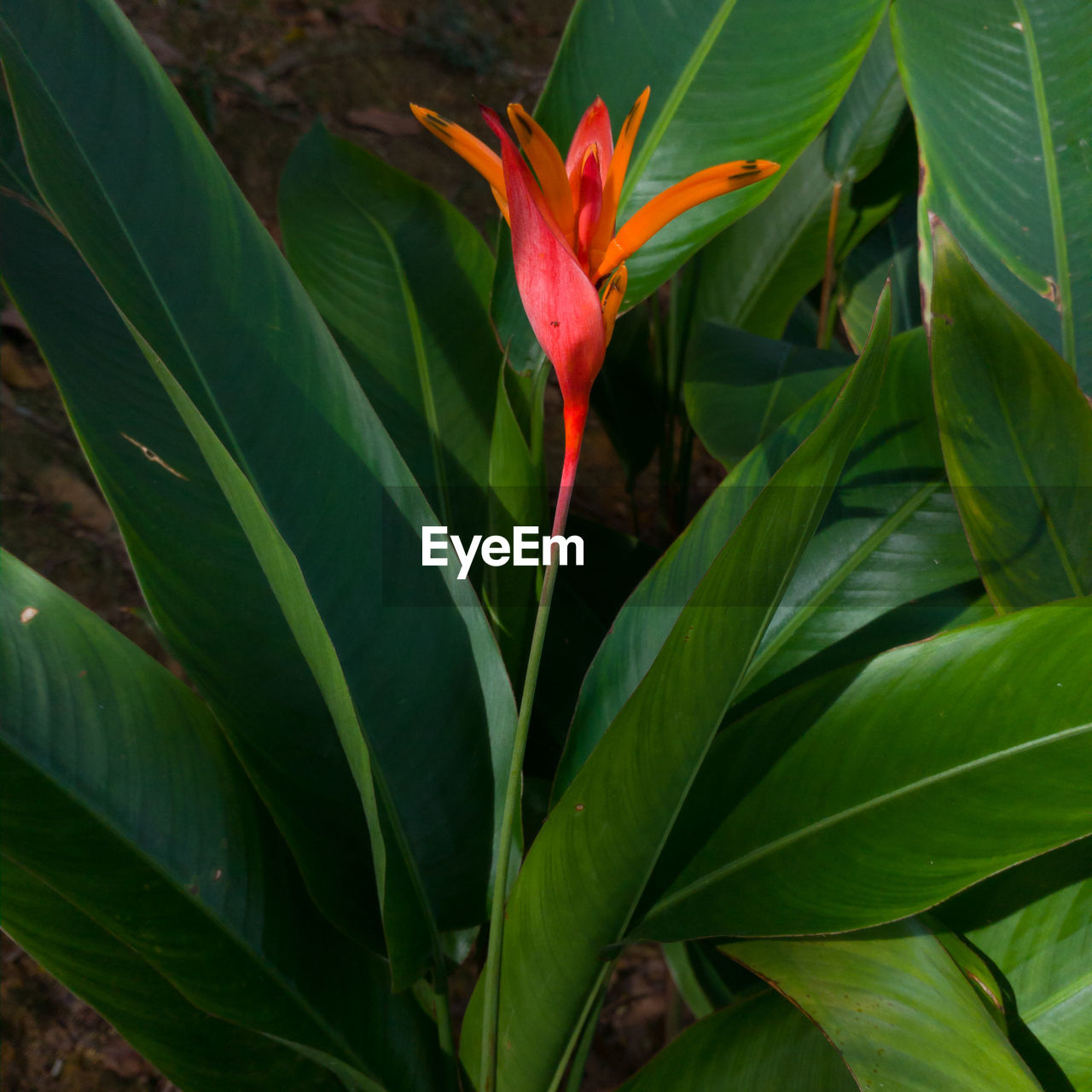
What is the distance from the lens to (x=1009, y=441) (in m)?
0.56

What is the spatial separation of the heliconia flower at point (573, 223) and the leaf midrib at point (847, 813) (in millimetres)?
224

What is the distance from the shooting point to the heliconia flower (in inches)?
13.8

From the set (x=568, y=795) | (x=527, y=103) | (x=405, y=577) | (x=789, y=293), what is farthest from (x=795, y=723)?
(x=527, y=103)

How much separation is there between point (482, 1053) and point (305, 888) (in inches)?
6.2

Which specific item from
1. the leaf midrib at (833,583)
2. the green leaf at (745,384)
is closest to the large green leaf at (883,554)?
the leaf midrib at (833,583)

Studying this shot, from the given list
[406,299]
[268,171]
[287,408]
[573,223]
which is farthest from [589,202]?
[268,171]

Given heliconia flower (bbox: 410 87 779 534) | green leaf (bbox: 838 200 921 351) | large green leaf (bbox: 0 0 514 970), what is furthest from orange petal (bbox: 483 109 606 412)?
green leaf (bbox: 838 200 921 351)

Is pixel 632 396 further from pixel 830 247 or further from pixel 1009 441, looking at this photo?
pixel 1009 441

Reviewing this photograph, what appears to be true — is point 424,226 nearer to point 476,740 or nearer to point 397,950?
point 476,740

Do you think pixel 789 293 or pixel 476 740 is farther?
pixel 789 293

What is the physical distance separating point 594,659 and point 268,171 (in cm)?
133

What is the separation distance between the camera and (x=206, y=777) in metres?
0.53

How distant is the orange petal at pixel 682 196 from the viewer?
360 millimetres

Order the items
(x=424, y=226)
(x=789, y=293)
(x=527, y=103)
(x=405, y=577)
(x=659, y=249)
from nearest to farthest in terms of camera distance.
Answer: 1. (x=405, y=577)
2. (x=659, y=249)
3. (x=424, y=226)
4. (x=789, y=293)
5. (x=527, y=103)
